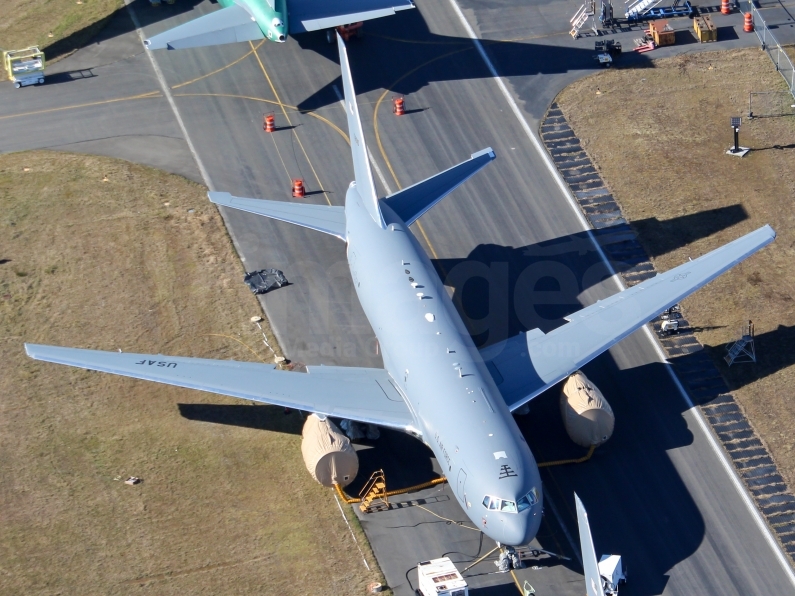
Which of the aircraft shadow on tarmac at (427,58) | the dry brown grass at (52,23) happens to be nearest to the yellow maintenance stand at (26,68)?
the dry brown grass at (52,23)

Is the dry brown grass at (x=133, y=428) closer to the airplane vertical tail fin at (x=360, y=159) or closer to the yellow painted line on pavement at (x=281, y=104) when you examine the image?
the yellow painted line on pavement at (x=281, y=104)

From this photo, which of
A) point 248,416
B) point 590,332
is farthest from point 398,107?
point 248,416

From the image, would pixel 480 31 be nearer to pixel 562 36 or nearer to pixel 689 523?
pixel 562 36

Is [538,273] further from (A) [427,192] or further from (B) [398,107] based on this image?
(B) [398,107]

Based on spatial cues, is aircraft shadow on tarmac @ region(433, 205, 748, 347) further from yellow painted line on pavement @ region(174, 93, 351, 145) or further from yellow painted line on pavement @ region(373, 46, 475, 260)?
yellow painted line on pavement @ region(174, 93, 351, 145)

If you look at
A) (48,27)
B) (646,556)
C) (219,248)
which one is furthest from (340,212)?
(48,27)
